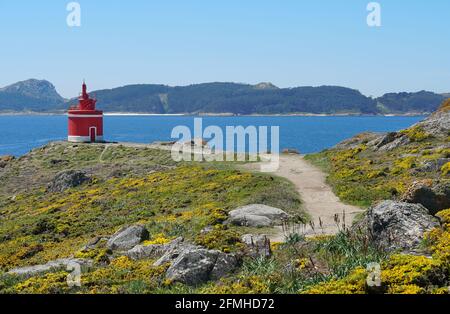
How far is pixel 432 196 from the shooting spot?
18.9 meters

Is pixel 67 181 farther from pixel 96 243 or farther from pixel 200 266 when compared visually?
pixel 200 266

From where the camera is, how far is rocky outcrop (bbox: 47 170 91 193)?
4628cm

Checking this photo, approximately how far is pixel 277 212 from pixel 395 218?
26.3ft

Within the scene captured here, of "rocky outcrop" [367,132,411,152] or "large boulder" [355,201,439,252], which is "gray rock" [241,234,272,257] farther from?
"rocky outcrop" [367,132,411,152]

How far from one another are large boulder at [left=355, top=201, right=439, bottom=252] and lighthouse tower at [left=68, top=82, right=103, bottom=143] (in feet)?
172

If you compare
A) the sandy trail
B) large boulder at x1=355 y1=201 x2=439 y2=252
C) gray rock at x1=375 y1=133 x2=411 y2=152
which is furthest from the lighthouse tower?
large boulder at x1=355 y1=201 x2=439 y2=252

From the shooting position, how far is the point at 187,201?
31750mm

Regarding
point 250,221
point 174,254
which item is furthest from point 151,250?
point 250,221

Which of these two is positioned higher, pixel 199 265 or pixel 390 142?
pixel 390 142

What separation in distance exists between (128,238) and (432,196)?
11862mm

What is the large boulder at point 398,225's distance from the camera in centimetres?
1575

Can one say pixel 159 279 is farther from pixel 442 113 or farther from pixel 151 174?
pixel 442 113

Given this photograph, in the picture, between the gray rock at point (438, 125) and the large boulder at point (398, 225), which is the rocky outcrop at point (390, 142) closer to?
the gray rock at point (438, 125)

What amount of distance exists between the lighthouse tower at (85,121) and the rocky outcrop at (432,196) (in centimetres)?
5177
